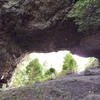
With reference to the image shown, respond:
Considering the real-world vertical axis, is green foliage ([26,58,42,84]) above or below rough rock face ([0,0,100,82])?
below

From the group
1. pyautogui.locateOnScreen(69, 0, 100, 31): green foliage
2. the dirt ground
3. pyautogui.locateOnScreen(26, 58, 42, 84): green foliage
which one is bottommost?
the dirt ground

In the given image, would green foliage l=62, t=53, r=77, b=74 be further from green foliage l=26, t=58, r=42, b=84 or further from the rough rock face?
the rough rock face

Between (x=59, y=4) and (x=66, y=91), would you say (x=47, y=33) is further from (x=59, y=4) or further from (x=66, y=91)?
(x=66, y=91)

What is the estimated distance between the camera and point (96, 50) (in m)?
11.2

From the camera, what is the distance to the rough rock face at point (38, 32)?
32.4ft

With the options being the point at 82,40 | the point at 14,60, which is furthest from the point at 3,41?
the point at 82,40

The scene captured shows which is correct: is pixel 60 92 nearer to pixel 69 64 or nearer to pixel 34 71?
pixel 34 71

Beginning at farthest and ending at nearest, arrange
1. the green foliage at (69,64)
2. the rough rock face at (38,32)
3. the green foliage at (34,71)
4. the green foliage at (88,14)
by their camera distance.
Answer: the green foliage at (34,71) < the green foliage at (69,64) < the rough rock face at (38,32) < the green foliage at (88,14)

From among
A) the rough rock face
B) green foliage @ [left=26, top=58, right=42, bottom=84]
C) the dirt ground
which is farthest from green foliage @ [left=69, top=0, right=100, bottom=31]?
green foliage @ [left=26, top=58, right=42, bottom=84]

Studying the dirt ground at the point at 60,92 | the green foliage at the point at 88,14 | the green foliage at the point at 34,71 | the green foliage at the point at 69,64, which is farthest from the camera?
the green foliage at the point at 34,71

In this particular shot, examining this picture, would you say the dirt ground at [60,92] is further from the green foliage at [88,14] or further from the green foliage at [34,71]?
the green foliage at [34,71]

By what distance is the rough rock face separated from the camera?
32.4 ft

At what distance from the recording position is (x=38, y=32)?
1096 cm

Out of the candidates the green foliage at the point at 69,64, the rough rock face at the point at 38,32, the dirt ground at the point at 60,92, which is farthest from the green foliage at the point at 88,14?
the green foliage at the point at 69,64
